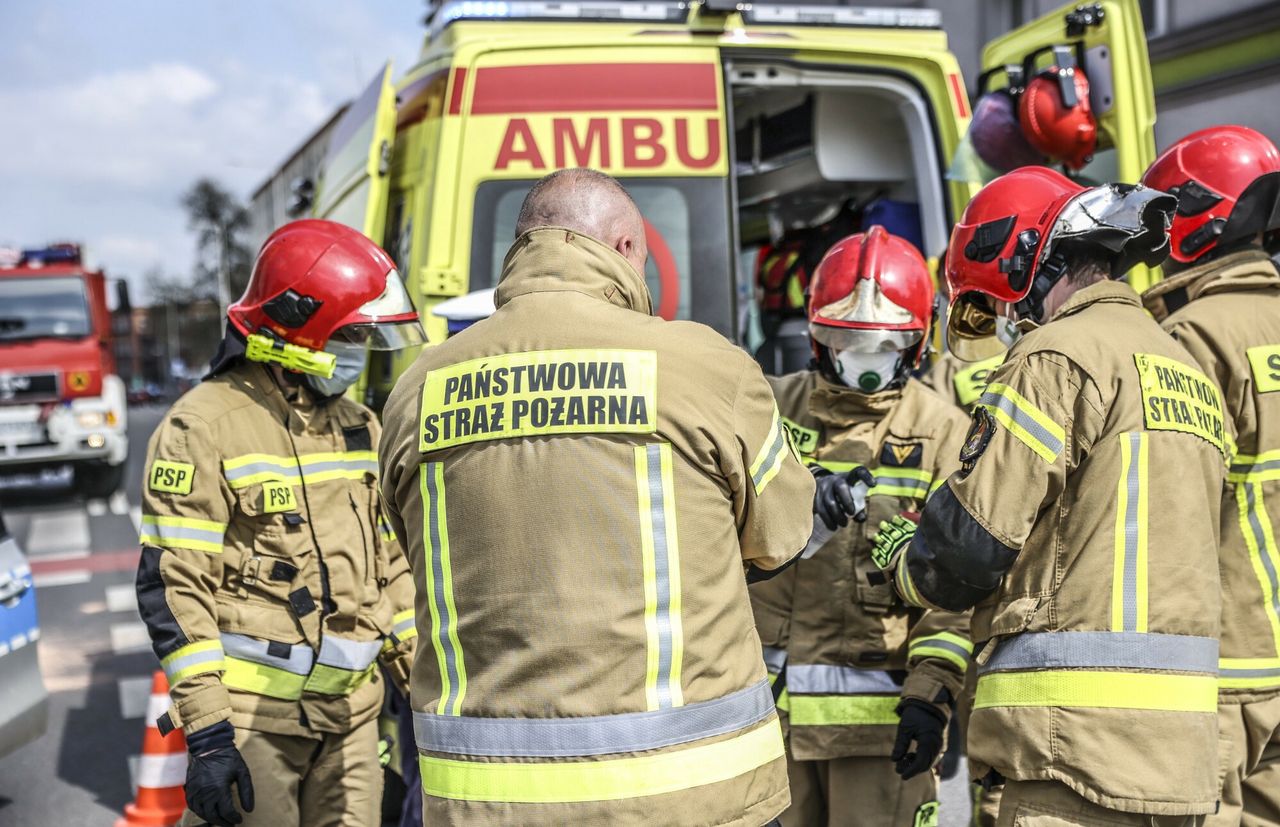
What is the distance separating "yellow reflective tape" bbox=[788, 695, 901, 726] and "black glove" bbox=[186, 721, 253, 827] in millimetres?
1305

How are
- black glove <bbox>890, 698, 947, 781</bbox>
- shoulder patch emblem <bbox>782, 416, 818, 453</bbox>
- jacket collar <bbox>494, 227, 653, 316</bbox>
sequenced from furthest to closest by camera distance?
shoulder patch emblem <bbox>782, 416, 818, 453</bbox>, black glove <bbox>890, 698, 947, 781</bbox>, jacket collar <bbox>494, 227, 653, 316</bbox>

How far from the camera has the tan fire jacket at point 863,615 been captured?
2.81 meters

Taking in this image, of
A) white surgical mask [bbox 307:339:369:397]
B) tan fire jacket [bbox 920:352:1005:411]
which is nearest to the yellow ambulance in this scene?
tan fire jacket [bbox 920:352:1005:411]

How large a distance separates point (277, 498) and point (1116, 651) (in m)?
1.91

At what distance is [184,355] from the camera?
85.1 m

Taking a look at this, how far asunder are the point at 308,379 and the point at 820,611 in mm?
1440

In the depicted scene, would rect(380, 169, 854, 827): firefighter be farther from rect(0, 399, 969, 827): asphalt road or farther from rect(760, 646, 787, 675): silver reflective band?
rect(0, 399, 969, 827): asphalt road

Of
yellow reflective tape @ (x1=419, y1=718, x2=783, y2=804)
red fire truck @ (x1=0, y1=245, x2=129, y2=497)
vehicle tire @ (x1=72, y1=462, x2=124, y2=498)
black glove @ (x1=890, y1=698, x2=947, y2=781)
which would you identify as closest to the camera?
yellow reflective tape @ (x1=419, y1=718, x2=783, y2=804)

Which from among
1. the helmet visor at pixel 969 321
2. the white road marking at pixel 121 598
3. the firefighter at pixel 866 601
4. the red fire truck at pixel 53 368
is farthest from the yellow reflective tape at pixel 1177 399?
the red fire truck at pixel 53 368

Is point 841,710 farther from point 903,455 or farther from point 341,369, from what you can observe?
point 341,369

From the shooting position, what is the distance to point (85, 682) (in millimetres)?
6574

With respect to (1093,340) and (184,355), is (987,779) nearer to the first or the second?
(1093,340)

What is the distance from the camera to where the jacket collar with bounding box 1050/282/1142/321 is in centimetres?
236

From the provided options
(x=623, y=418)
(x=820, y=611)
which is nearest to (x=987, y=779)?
(x=820, y=611)
